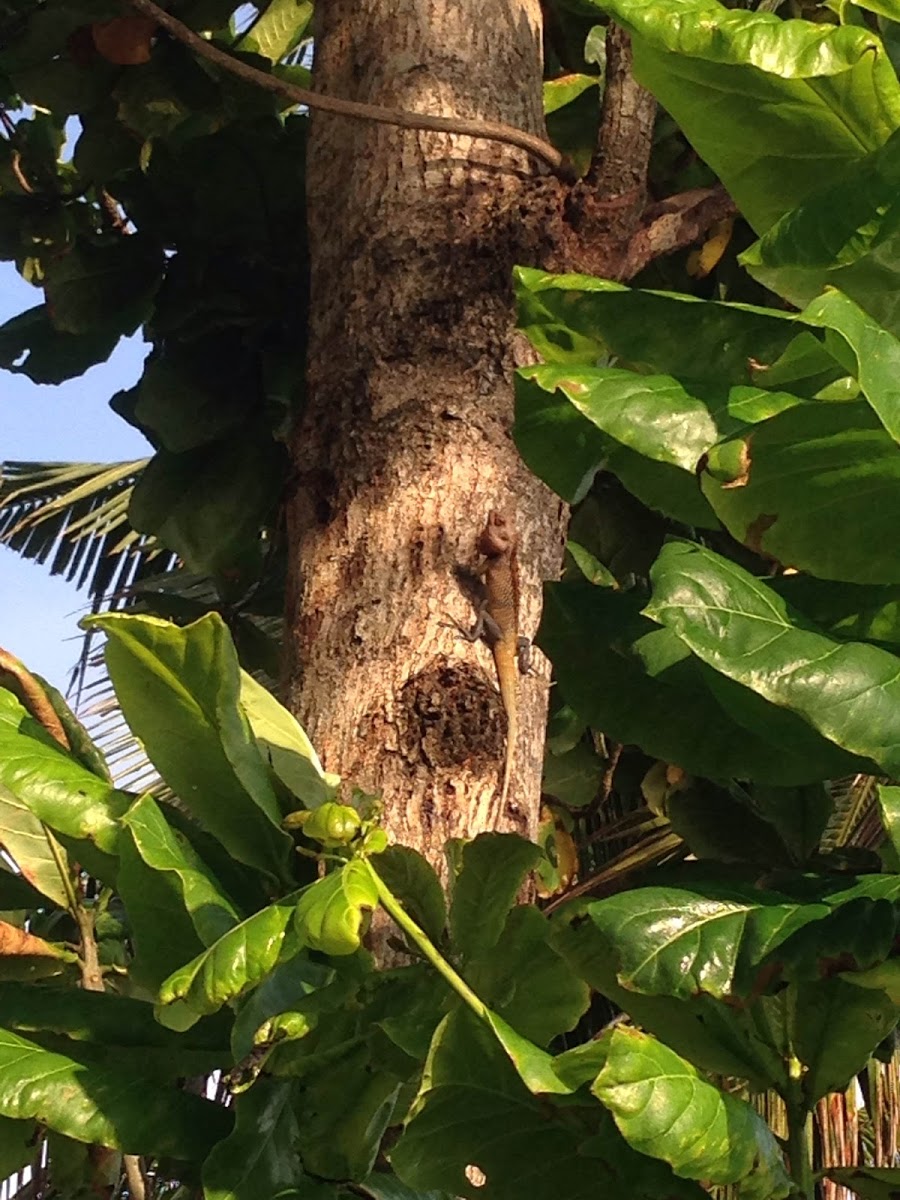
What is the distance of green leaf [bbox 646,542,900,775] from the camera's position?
20.2 inches

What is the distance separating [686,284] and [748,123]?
0.70m

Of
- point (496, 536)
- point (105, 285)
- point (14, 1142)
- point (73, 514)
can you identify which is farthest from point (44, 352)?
point (73, 514)

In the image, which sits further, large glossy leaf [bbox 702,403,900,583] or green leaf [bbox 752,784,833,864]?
green leaf [bbox 752,784,833,864]

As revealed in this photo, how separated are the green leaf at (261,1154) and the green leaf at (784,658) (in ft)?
0.90

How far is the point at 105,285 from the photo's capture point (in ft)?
4.25

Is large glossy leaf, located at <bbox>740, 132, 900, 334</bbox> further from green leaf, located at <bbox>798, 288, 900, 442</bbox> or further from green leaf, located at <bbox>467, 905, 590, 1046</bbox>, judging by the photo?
green leaf, located at <bbox>467, 905, 590, 1046</bbox>

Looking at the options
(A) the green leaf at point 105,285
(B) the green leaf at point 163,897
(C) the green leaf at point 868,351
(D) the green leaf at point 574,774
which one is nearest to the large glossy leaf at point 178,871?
(B) the green leaf at point 163,897

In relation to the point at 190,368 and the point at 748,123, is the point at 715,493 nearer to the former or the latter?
the point at 748,123

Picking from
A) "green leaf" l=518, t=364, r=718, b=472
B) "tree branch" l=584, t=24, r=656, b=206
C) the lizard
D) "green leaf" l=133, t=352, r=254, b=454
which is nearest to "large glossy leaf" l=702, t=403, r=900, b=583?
"green leaf" l=518, t=364, r=718, b=472

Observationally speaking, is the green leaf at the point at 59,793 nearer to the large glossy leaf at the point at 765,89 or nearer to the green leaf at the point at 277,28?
the large glossy leaf at the point at 765,89

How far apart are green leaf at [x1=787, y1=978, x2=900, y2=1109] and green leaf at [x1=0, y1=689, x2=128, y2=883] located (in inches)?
11.8

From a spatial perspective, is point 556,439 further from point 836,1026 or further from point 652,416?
point 836,1026

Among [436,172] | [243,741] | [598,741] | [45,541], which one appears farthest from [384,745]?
[45,541]

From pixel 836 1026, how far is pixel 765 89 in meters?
0.42
